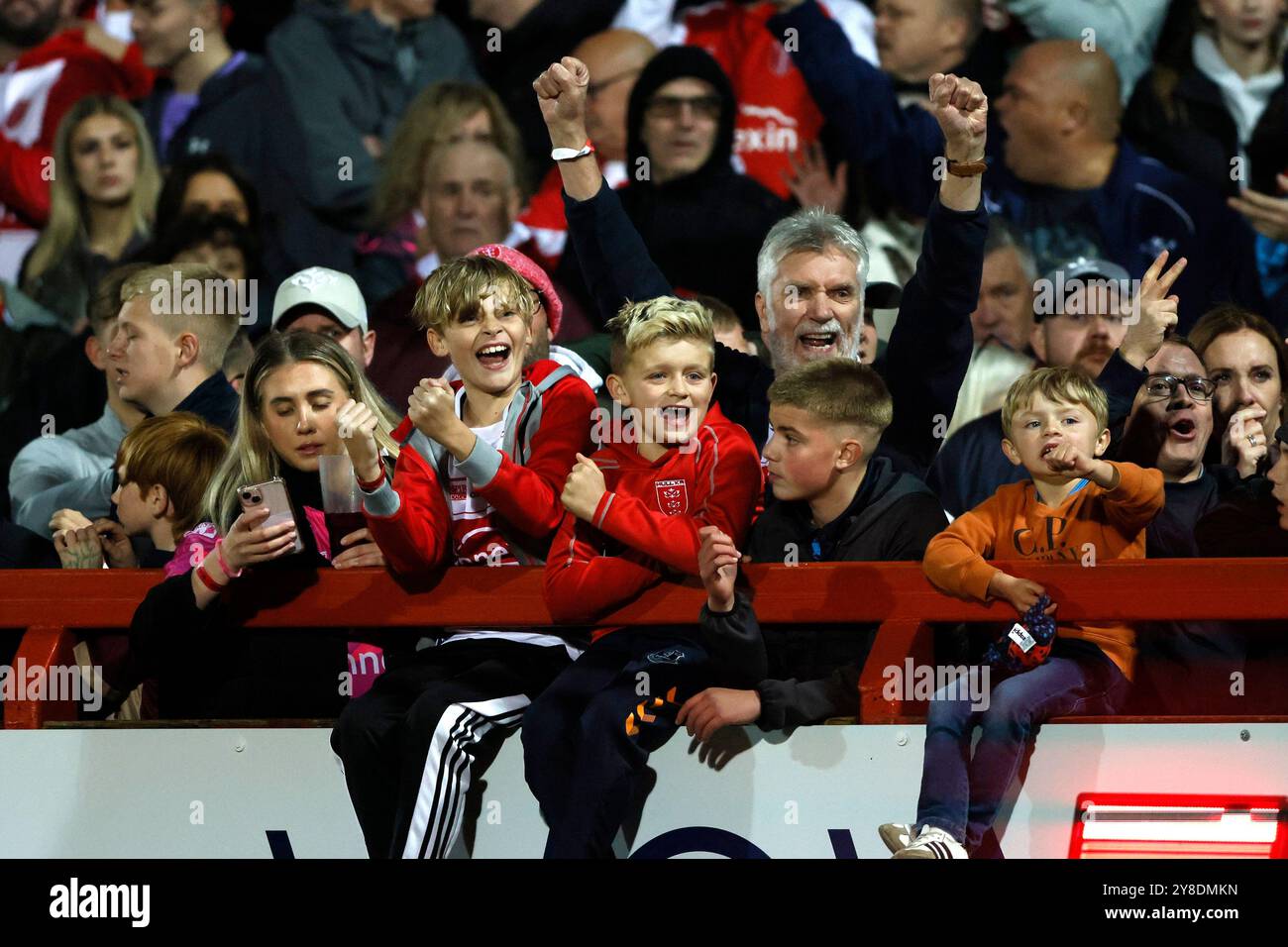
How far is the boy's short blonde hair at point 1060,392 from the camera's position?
175 inches

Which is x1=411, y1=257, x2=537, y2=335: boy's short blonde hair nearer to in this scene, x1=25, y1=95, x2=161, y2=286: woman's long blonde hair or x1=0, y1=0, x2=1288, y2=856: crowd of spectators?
x1=0, y1=0, x2=1288, y2=856: crowd of spectators

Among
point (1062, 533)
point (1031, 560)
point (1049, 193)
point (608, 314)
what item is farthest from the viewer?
point (1049, 193)

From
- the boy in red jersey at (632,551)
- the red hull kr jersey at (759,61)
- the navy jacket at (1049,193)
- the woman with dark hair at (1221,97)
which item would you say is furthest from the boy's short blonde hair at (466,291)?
the woman with dark hair at (1221,97)

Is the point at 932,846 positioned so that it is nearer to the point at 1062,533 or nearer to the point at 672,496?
the point at 1062,533

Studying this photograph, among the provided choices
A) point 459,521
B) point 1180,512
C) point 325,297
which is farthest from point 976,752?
point 325,297

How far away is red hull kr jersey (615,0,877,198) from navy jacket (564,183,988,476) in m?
2.19

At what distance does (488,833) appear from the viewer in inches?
170

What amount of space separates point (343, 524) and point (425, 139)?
3273 millimetres

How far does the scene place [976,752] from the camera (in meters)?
4.09

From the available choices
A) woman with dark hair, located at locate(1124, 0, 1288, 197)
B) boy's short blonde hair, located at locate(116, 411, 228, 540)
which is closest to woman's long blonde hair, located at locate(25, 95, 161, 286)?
boy's short blonde hair, located at locate(116, 411, 228, 540)

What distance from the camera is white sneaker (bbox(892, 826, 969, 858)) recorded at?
395 centimetres

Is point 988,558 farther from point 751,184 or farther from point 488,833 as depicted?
point 751,184

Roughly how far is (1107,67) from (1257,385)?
2.65 m

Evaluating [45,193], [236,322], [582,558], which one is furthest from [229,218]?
[582,558]
